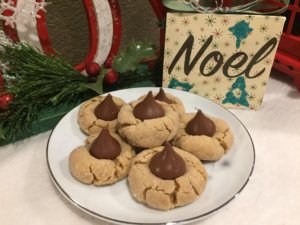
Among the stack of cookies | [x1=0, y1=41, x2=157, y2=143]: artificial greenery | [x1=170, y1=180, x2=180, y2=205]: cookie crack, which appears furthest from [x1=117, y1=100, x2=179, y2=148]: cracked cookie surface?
[x1=0, y1=41, x2=157, y2=143]: artificial greenery

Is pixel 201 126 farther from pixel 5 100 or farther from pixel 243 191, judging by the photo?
pixel 5 100

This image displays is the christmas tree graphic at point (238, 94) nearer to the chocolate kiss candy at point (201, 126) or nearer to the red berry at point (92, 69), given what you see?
the chocolate kiss candy at point (201, 126)

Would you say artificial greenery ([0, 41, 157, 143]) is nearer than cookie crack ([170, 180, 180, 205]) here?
No

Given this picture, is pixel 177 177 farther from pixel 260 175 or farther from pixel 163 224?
pixel 260 175

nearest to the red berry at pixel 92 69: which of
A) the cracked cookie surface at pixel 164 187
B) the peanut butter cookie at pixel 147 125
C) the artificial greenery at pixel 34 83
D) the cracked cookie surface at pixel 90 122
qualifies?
the artificial greenery at pixel 34 83

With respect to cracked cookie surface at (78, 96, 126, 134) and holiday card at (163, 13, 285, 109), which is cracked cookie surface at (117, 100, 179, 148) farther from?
holiday card at (163, 13, 285, 109)
